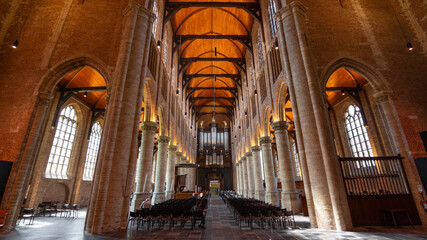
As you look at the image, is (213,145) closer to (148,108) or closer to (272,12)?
(148,108)

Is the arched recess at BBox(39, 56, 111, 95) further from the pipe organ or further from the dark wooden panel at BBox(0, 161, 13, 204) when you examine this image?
the pipe organ

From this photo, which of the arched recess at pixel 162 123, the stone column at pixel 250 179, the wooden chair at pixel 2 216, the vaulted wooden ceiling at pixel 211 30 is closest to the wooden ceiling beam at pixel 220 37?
the vaulted wooden ceiling at pixel 211 30

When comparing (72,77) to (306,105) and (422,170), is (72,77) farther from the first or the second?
(422,170)

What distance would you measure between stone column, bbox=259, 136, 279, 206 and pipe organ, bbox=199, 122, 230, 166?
2203 cm

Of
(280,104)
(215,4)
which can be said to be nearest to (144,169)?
(280,104)

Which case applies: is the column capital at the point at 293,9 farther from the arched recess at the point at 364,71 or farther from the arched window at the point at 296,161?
the arched window at the point at 296,161

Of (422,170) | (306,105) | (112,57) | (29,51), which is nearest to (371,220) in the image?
(422,170)

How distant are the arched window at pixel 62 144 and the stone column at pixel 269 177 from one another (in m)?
15.9

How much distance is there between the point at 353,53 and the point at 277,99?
444 cm

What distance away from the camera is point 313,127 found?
796cm

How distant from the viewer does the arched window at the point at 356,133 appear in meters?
15.2

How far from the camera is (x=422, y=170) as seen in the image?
8047mm

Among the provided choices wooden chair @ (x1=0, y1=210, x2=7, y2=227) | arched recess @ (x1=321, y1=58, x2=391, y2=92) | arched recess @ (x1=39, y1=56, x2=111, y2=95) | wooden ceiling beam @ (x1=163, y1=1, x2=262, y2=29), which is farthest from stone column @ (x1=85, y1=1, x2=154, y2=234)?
arched recess @ (x1=321, y1=58, x2=391, y2=92)

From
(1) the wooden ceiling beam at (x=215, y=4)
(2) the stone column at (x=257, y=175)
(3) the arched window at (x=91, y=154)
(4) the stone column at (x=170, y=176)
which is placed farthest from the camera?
(2) the stone column at (x=257, y=175)
